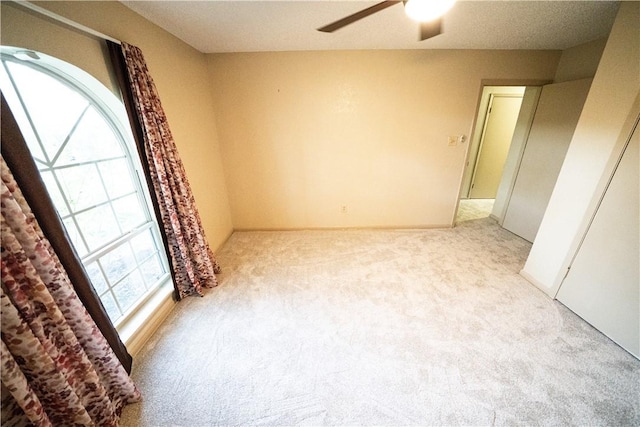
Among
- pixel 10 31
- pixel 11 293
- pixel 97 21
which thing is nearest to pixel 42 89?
pixel 10 31

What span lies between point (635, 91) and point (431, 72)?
1.58m

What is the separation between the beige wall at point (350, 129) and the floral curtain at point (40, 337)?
7.10 feet

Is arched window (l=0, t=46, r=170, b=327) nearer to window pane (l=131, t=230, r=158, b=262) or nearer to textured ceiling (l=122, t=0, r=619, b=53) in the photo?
window pane (l=131, t=230, r=158, b=262)

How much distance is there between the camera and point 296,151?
2.80 metres

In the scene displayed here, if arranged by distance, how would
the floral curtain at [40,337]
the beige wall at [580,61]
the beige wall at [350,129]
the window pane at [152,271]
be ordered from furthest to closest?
the beige wall at [350,129] → the beige wall at [580,61] → the window pane at [152,271] → the floral curtain at [40,337]

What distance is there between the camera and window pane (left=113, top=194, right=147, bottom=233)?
1594mm

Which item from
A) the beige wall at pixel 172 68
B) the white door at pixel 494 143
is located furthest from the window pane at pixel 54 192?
the white door at pixel 494 143

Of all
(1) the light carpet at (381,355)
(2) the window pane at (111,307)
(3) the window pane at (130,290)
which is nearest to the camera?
(1) the light carpet at (381,355)

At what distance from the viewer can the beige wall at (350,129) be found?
243 centimetres

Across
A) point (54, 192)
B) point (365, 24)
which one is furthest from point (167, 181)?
point (365, 24)

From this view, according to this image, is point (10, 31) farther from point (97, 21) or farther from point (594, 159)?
point (594, 159)

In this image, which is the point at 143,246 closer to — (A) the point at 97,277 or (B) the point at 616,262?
(A) the point at 97,277

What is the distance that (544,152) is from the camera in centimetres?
250

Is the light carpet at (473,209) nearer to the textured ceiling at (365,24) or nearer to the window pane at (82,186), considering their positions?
the textured ceiling at (365,24)
